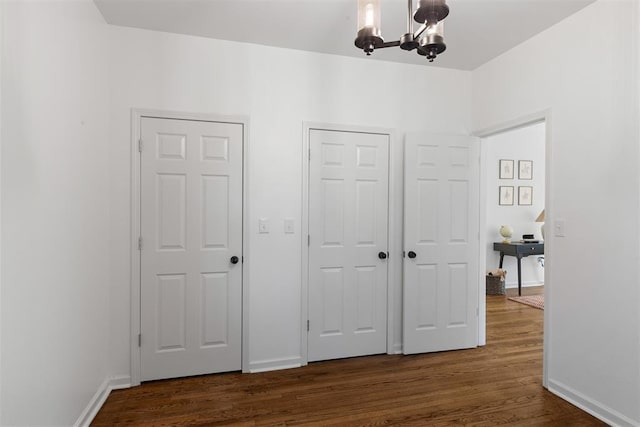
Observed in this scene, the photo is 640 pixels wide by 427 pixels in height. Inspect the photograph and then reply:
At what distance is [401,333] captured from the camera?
10.4 feet

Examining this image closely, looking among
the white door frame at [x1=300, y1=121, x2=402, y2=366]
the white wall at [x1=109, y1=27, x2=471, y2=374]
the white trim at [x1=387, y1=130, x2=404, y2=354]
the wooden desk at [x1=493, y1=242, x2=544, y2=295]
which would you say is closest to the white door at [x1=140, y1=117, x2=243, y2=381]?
the white wall at [x1=109, y1=27, x2=471, y2=374]

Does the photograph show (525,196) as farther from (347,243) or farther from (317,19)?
(317,19)

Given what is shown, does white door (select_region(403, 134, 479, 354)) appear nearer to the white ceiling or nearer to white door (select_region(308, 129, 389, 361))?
white door (select_region(308, 129, 389, 361))

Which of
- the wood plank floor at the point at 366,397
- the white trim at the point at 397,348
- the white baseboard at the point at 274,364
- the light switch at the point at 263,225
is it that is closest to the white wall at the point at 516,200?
the wood plank floor at the point at 366,397

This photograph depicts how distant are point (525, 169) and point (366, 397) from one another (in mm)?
4995

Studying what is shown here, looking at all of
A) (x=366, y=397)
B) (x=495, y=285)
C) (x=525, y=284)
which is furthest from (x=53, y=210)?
(x=525, y=284)

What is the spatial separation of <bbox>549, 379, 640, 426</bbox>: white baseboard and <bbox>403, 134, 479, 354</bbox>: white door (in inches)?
34.7

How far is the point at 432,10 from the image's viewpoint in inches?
54.4

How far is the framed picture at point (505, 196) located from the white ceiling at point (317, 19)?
3.26m

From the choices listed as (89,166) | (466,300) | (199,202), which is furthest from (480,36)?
(89,166)

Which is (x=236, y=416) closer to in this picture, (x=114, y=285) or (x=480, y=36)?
(x=114, y=285)

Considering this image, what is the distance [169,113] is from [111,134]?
1.43 feet

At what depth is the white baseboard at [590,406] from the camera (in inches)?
80.4

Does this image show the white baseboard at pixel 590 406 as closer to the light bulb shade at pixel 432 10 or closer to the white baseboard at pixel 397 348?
the white baseboard at pixel 397 348
